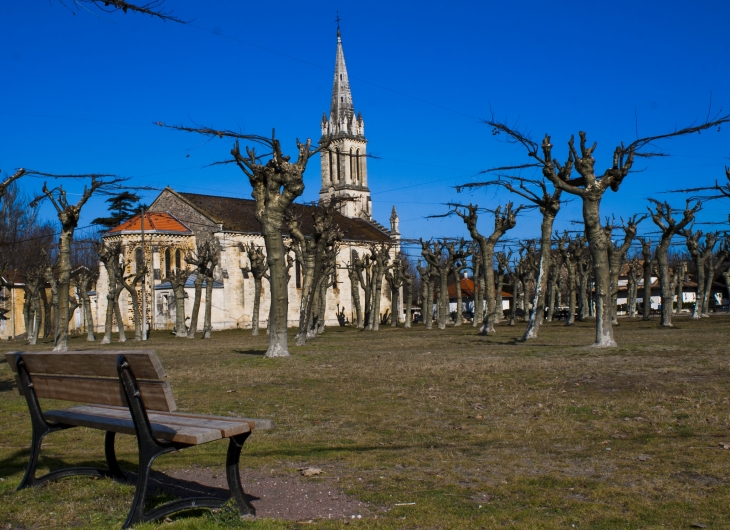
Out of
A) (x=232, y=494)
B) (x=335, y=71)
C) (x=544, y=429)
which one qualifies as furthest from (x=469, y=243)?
(x=335, y=71)

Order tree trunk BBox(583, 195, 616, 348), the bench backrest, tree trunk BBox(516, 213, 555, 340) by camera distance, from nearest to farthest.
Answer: the bench backrest, tree trunk BBox(583, 195, 616, 348), tree trunk BBox(516, 213, 555, 340)

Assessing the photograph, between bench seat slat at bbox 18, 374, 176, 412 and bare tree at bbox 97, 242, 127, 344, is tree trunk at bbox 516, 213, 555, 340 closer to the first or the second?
bench seat slat at bbox 18, 374, 176, 412

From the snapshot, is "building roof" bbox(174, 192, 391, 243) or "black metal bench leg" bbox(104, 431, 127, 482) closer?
"black metal bench leg" bbox(104, 431, 127, 482)

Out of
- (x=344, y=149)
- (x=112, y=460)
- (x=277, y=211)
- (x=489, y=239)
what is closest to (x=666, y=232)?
(x=489, y=239)

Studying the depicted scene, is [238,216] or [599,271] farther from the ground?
[238,216]

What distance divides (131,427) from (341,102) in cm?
8638

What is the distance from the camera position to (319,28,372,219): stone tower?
86.3 metres

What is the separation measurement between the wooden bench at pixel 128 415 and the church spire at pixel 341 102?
8350cm

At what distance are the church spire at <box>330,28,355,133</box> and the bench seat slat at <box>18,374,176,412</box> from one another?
8348cm

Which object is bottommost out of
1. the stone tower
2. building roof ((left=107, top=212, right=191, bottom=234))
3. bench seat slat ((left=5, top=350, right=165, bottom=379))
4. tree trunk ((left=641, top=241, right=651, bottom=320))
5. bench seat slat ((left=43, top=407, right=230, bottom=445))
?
bench seat slat ((left=43, top=407, right=230, bottom=445))

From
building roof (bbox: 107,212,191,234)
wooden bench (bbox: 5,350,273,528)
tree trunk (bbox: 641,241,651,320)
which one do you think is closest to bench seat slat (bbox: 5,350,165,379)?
wooden bench (bbox: 5,350,273,528)

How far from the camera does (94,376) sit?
18.5 ft

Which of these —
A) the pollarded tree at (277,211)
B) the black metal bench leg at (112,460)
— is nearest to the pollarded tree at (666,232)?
the pollarded tree at (277,211)

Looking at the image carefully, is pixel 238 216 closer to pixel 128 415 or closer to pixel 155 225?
pixel 155 225
